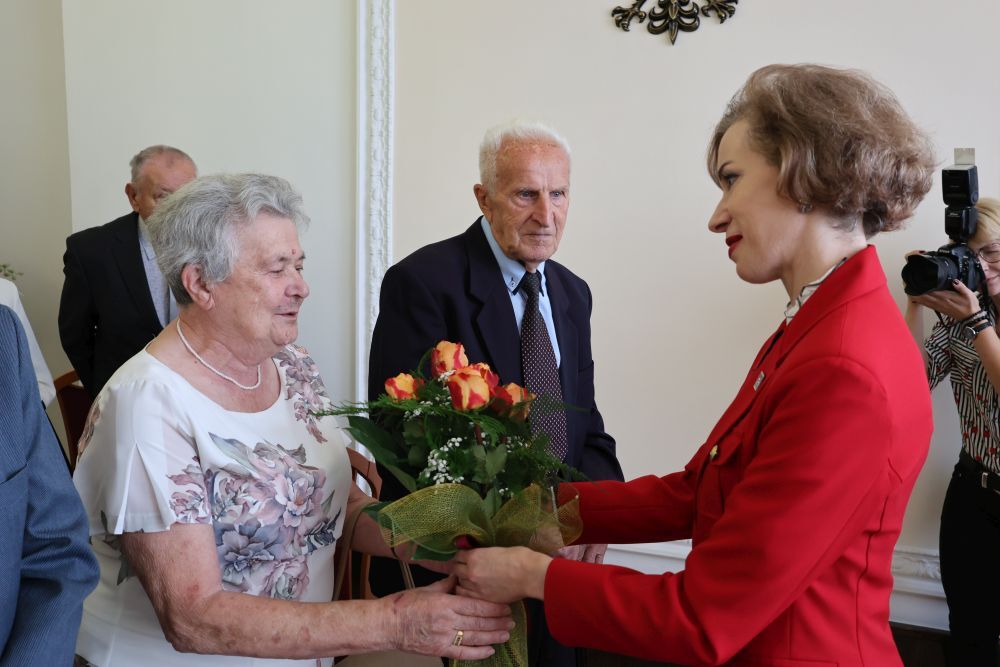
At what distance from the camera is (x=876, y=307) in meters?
1.26

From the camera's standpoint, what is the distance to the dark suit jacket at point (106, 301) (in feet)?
12.1

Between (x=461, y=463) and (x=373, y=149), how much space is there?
2.81 metres

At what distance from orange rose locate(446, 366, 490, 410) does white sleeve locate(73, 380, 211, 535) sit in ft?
1.68

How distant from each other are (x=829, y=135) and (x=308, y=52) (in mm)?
3290

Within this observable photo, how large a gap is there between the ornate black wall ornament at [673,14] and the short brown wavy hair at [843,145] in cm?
210

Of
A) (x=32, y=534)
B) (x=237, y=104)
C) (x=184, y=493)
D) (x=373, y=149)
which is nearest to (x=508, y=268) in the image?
(x=184, y=493)

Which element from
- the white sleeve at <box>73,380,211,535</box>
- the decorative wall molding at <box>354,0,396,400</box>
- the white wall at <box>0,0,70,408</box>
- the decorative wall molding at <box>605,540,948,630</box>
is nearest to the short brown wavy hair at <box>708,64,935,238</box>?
the white sleeve at <box>73,380,211,535</box>

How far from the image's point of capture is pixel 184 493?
150cm

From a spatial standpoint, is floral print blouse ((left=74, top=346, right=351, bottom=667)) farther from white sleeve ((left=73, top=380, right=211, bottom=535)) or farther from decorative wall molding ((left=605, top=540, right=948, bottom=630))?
decorative wall molding ((left=605, top=540, right=948, bottom=630))

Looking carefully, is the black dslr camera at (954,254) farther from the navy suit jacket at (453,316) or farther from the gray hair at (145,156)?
the gray hair at (145,156)

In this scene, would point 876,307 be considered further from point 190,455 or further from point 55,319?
point 55,319

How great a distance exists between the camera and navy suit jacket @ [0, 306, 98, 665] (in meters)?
1.03

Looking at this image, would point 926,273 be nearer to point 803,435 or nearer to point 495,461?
point 803,435

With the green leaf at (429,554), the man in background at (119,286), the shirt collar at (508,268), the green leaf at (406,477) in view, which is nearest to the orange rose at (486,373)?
the green leaf at (406,477)
